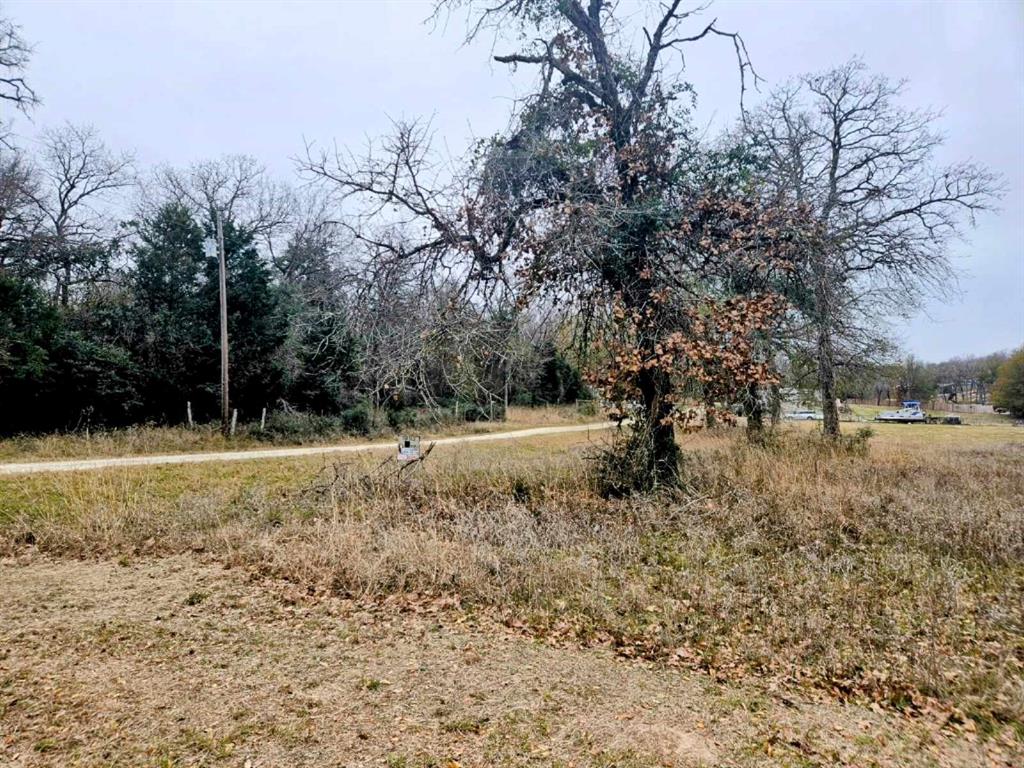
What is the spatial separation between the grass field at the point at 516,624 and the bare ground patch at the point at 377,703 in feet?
0.06

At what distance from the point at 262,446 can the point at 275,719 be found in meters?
15.2

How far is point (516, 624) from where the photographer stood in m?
4.42

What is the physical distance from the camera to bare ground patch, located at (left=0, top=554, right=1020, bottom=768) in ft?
8.98

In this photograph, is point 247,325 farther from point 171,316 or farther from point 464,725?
point 464,725

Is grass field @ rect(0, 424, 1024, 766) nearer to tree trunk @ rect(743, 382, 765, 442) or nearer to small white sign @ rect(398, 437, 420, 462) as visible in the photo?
small white sign @ rect(398, 437, 420, 462)

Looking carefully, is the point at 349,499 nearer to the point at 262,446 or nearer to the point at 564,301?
the point at 564,301

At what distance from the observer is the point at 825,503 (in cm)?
708

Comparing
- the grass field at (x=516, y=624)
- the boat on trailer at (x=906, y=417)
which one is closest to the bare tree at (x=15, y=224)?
the grass field at (x=516, y=624)

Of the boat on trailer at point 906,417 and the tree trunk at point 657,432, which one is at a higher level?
the tree trunk at point 657,432

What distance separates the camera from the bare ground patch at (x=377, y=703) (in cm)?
274

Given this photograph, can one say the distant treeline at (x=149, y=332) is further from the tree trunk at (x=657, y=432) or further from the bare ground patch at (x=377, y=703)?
the bare ground patch at (x=377, y=703)

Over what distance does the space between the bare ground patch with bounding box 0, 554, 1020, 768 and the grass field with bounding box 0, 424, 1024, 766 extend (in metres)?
0.02

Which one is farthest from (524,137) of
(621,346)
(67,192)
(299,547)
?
(67,192)

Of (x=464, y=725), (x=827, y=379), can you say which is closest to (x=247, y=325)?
(x=827, y=379)
